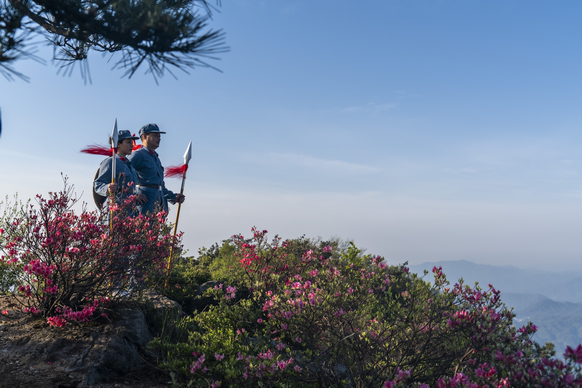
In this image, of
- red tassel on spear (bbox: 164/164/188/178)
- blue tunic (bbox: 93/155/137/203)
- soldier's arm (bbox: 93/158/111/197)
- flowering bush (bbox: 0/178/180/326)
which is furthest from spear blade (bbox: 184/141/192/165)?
flowering bush (bbox: 0/178/180/326)

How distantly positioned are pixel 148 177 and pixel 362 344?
14.2 feet

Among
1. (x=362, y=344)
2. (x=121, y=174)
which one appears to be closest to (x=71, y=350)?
(x=121, y=174)

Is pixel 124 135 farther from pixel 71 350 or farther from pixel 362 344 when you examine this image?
pixel 362 344

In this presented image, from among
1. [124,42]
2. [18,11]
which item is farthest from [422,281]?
[18,11]

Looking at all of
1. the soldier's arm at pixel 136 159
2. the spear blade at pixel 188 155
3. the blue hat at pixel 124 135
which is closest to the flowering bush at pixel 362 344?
the soldier's arm at pixel 136 159

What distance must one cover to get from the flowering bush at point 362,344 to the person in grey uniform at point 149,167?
223cm

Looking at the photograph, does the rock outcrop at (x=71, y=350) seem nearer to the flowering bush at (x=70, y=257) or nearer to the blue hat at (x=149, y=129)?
the flowering bush at (x=70, y=257)

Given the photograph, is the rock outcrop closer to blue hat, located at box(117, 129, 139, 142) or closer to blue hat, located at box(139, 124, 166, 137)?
blue hat, located at box(117, 129, 139, 142)

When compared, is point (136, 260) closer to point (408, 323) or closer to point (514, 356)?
point (408, 323)

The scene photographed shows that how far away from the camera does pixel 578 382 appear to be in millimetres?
2162

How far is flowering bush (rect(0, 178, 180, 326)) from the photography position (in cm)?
402

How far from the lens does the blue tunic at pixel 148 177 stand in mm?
5816

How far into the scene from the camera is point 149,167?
5.93 m

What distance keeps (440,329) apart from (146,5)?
12.7ft
